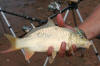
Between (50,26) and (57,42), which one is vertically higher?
(50,26)

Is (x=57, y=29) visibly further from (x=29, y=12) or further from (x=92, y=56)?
(x=29, y=12)

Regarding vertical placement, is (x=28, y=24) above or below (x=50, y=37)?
below

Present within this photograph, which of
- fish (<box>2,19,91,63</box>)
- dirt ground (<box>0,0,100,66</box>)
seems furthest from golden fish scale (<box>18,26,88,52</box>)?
dirt ground (<box>0,0,100,66</box>)

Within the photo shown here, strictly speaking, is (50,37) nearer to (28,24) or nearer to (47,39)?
(47,39)

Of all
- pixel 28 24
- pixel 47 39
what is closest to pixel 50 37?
pixel 47 39

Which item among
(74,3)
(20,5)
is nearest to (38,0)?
(20,5)

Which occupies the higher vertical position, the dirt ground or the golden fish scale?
the golden fish scale

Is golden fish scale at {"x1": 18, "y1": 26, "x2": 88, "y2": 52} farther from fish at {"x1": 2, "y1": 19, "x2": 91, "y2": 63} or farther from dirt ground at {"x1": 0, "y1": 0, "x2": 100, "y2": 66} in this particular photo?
dirt ground at {"x1": 0, "y1": 0, "x2": 100, "y2": 66}

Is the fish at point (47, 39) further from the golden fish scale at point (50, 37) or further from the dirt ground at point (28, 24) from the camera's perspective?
the dirt ground at point (28, 24)
